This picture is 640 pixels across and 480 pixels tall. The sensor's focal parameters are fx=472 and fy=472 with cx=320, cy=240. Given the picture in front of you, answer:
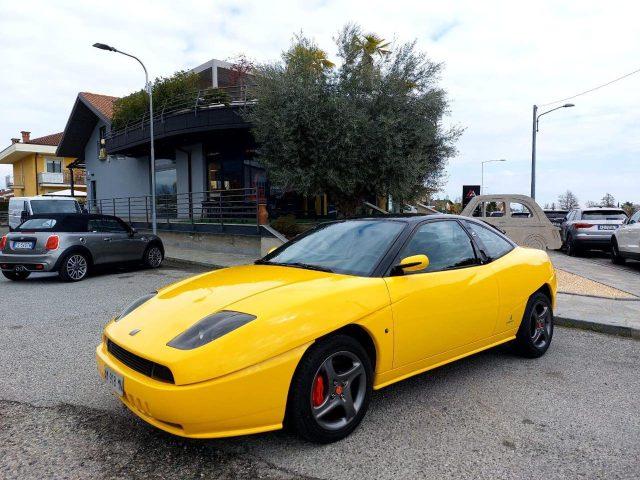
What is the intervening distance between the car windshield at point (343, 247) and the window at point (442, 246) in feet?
0.54

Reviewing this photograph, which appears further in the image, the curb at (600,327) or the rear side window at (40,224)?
the rear side window at (40,224)

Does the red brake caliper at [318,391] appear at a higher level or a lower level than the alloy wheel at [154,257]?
higher

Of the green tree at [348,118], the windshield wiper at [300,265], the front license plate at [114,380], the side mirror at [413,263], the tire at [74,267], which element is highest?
the green tree at [348,118]

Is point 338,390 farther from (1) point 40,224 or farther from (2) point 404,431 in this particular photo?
(1) point 40,224

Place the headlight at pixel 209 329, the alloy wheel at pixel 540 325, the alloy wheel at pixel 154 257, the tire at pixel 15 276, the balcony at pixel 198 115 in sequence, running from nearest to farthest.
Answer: the headlight at pixel 209 329 → the alloy wheel at pixel 540 325 → the tire at pixel 15 276 → the alloy wheel at pixel 154 257 → the balcony at pixel 198 115

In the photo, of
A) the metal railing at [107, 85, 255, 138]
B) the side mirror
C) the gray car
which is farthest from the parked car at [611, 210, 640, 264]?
the gray car

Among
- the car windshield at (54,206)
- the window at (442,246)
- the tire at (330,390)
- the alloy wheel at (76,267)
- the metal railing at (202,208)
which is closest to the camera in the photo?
the tire at (330,390)

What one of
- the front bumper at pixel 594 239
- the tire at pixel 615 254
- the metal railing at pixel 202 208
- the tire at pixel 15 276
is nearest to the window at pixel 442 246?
the tire at pixel 15 276

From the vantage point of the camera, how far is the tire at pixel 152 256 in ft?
37.3

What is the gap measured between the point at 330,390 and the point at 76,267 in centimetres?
839

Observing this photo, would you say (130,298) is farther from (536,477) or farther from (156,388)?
(536,477)

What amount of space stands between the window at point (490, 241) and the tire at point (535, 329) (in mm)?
552

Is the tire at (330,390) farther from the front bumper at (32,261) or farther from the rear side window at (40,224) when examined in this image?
the rear side window at (40,224)

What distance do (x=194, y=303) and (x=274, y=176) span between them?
10.0 metres
